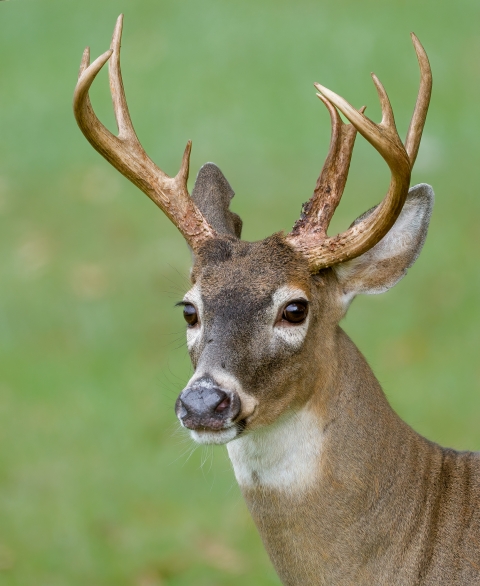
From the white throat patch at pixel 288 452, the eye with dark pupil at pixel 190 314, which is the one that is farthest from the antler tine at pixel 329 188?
the white throat patch at pixel 288 452

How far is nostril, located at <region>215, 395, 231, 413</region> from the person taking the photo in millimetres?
4055

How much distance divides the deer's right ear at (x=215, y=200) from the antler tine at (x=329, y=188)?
463 millimetres

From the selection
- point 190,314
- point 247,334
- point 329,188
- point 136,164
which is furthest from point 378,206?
point 136,164

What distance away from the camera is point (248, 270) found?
4461 millimetres

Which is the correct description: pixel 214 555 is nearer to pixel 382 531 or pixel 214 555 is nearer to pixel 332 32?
pixel 382 531

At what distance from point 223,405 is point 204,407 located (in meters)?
0.09

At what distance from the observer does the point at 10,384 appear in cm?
1048

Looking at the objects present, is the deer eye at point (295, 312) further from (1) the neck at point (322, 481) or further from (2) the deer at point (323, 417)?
(1) the neck at point (322, 481)

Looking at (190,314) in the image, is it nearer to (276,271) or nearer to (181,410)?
(276,271)

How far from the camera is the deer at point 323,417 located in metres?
4.34

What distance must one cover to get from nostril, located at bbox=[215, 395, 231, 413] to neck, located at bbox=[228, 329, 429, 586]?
14.1 inches

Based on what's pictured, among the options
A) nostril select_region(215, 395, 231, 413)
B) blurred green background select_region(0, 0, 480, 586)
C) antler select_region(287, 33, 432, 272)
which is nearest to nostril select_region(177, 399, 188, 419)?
nostril select_region(215, 395, 231, 413)

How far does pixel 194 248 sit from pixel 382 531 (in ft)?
4.40

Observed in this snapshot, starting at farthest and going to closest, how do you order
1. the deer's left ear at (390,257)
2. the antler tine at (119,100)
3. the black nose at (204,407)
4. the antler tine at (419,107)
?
the antler tine at (119,100) < the deer's left ear at (390,257) < the antler tine at (419,107) < the black nose at (204,407)
